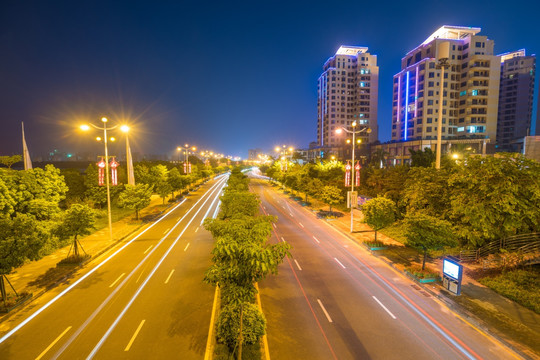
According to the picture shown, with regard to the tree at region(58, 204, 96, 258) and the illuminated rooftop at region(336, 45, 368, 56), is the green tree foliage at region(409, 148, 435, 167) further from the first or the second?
the illuminated rooftop at region(336, 45, 368, 56)

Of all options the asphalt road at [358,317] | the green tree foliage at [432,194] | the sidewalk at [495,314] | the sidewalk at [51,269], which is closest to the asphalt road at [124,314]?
the sidewalk at [51,269]

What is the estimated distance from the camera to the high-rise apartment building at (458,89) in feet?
247

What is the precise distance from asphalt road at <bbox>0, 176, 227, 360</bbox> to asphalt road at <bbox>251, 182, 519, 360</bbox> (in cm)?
372

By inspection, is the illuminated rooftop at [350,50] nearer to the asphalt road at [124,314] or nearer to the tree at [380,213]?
the tree at [380,213]

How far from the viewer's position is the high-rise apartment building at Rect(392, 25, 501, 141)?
2960 inches

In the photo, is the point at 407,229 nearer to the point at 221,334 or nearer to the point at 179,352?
the point at 221,334

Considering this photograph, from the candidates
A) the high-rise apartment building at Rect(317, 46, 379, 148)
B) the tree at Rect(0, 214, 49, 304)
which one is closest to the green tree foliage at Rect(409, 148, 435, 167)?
the tree at Rect(0, 214, 49, 304)

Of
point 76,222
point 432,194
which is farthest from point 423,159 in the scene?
point 76,222

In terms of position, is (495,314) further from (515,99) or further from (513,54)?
(513,54)

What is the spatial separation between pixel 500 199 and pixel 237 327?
53.8 feet

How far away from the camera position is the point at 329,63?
129m

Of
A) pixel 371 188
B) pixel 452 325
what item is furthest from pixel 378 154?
pixel 452 325

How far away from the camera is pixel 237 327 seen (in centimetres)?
1004

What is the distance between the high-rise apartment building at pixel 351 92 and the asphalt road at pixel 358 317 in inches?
4168
